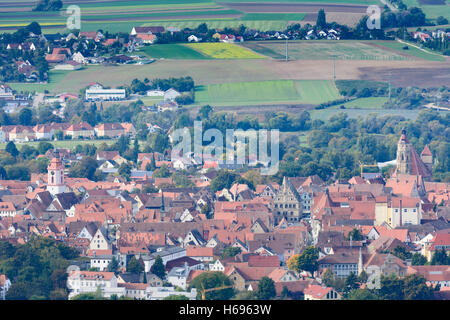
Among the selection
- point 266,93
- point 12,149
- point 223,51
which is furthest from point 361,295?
point 223,51

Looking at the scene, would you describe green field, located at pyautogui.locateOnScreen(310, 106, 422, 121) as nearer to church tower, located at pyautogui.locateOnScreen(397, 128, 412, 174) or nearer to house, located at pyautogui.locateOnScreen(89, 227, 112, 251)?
church tower, located at pyautogui.locateOnScreen(397, 128, 412, 174)

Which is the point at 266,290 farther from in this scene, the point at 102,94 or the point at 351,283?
the point at 102,94

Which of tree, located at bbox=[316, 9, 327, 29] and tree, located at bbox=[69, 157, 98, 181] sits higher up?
tree, located at bbox=[316, 9, 327, 29]

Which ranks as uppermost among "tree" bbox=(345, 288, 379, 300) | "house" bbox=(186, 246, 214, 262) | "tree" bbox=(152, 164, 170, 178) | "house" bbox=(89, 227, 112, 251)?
"tree" bbox=(345, 288, 379, 300)

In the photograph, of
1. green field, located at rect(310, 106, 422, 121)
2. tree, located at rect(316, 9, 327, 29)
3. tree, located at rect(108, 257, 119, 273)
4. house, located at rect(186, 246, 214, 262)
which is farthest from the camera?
tree, located at rect(316, 9, 327, 29)

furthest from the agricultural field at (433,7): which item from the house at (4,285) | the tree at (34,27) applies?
the house at (4,285)

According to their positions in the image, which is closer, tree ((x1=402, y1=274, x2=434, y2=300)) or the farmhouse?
tree ((x1=402, y1=274, x2=434, y2=300))

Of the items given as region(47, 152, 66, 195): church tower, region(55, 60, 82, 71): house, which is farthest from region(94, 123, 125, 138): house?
region(47, 152, 66, 195): church tower
